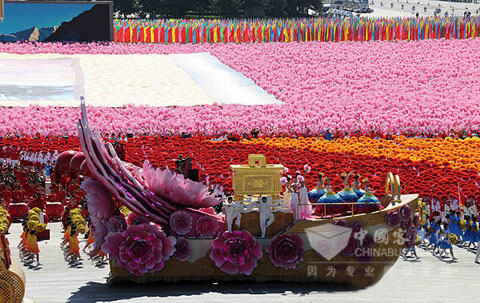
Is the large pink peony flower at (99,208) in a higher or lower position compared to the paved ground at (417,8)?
higher

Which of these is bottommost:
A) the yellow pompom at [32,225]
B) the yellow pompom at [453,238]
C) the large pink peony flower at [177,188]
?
the yellow pompom at [453,238]

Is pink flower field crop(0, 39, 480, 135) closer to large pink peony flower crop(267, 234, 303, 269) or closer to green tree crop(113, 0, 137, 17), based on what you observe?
large pink peony flower crop(267, 234, 303, 269)

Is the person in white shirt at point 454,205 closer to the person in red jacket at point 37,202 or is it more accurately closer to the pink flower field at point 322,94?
the person in red jacket at point 37,202

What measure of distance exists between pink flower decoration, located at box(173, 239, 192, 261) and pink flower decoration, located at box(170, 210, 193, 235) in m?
0.14

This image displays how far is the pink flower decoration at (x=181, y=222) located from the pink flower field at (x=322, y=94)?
18.8 metres

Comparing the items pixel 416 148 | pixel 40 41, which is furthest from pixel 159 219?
pixel 40 41

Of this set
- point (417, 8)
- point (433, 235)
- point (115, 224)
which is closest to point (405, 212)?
point (433, 235)

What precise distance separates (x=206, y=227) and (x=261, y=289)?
4.39ft

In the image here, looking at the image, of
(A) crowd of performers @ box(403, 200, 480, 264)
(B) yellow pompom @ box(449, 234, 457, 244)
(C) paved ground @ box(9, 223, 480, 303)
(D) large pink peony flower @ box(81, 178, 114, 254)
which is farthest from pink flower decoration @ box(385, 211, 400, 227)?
(B) yellow pompom @ box(449, 234, 457, 244)

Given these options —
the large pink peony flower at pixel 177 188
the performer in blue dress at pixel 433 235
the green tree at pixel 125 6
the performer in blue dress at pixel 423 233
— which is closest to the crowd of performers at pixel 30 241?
the large pink peony flower at pixel 177 188

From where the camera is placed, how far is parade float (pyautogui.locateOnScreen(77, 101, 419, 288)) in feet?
46.5

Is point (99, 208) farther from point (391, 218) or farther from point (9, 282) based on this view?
point (391, 218)

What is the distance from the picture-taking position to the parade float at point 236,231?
46.5ft

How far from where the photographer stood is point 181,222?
1447cm
